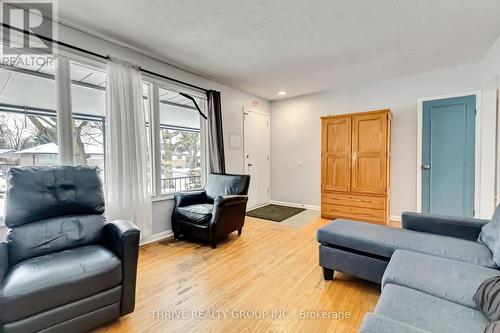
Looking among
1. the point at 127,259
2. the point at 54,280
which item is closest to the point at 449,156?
the point at 127,259

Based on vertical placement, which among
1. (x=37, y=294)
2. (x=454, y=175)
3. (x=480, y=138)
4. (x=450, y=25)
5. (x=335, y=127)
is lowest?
(x=37, y=294)

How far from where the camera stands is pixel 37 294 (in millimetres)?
1282

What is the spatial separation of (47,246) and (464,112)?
4972 millimetres

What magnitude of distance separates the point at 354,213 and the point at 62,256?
12.5 feet

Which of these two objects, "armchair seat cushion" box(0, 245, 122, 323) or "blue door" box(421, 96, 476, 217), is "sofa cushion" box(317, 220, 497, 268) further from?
"blue door" box(421, 96, 476, 217)

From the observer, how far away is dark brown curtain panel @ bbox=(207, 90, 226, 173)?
3.85 metres

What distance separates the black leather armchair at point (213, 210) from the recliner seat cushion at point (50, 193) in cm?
117

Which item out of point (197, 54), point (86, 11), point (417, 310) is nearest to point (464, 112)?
point (417, 310)

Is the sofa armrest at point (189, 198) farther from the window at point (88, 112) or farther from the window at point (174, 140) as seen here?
the window at point (88, 112)

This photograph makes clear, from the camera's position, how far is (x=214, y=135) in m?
3.86

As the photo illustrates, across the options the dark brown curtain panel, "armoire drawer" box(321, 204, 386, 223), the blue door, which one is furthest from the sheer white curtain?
the blue door

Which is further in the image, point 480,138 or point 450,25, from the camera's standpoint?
point 480,138

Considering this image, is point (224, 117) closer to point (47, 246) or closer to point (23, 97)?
point (23, 97)
